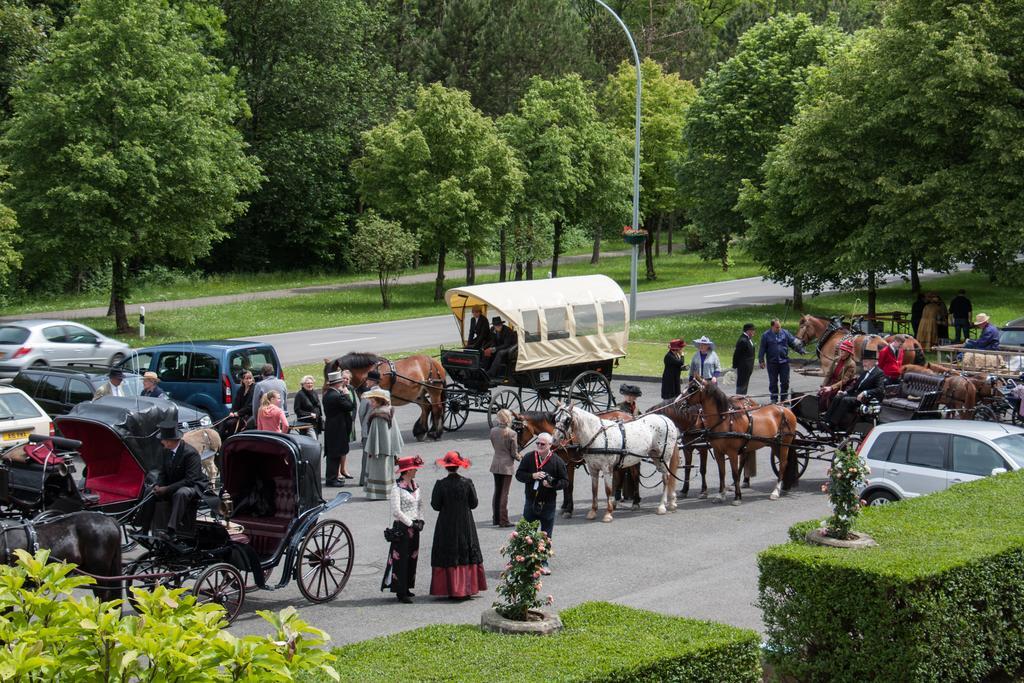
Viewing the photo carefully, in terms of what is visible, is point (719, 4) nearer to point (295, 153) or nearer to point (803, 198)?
point (295, 153)

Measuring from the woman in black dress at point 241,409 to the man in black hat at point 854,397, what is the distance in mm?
9111

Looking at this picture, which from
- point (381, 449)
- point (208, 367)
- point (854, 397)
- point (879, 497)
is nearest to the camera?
point (879, 497)

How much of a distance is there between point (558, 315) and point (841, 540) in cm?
1309

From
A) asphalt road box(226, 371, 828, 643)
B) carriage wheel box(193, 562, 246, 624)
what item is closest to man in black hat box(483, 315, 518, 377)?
asphalt road box(226, 371, 828, 643)

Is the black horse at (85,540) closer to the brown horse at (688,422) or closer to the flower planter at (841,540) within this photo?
the flower planter at (841,540)

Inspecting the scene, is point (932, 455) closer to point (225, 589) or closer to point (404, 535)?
point (404, 535)

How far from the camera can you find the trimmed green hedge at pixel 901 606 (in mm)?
9016

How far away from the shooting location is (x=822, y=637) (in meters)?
9.40

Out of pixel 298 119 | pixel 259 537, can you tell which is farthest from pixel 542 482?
pixel 298 119

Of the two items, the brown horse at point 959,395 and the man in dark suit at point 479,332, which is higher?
the man in dark suit at point 479,332

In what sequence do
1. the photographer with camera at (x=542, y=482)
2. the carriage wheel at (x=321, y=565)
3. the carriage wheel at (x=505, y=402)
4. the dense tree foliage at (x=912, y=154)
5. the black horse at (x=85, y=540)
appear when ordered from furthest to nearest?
the dense tree foliage at (x=912, y=154) → the carriage wheel at (x=505, y=402) → the photographer with camera at (x=542, y=482) → the carriage wheel at (x=321, y=565) → the black horse at (x=85, y=540)

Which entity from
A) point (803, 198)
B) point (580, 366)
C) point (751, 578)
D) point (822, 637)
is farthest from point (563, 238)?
point (822, 637)

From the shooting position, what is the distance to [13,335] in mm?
29078

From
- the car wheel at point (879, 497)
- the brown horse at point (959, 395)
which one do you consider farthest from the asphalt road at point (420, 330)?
the car wheel at point (879, 497)
